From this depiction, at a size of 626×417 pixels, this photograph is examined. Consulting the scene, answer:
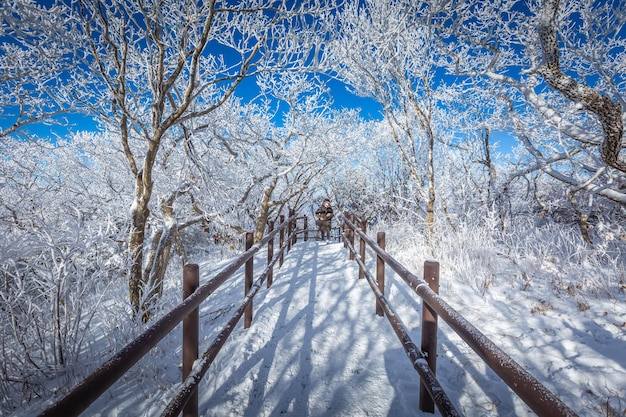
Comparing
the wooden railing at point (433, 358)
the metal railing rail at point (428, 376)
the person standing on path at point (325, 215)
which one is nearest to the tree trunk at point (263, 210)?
the person standing on path at point (325, 215)

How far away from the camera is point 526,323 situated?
9.16 ft

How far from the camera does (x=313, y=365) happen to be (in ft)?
7.77

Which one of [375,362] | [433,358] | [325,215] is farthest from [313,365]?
[325,215]

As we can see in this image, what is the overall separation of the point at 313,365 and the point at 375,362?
0.57 m

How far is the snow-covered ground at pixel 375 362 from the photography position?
192 cm

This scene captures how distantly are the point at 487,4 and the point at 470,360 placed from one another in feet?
21.6

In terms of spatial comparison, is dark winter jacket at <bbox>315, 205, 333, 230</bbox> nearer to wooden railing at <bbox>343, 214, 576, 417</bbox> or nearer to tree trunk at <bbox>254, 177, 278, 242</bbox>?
tree trunk at <bbox>254, 177, 278, 242</bbox>

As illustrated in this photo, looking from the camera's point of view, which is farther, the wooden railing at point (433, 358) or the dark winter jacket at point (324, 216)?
the dark winter jacket at point (324, 216)

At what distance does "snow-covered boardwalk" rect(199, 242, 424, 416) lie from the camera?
1935mm

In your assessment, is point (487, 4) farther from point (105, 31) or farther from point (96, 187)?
point (96, 187)

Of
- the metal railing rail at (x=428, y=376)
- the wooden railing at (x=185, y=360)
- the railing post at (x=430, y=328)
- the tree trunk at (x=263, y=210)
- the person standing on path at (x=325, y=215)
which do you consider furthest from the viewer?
the person standing on path at (x=325, y=215)

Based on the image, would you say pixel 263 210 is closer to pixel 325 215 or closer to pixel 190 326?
pixel 325 215

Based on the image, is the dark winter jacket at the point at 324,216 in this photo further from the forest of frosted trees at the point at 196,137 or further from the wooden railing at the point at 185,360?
the wooden railing at the point at 185,360

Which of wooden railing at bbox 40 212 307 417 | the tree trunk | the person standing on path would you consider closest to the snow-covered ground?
wooden railing at bbox 40 212 307 417
